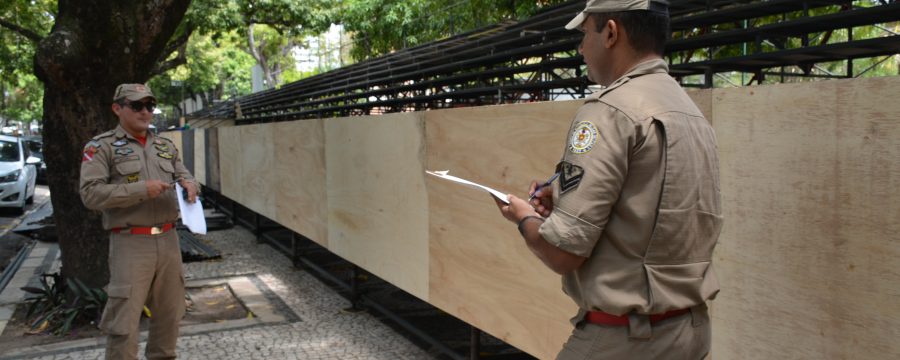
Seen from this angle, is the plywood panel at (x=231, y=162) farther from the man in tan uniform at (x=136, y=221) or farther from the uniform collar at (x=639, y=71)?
the uniform collar at (x=639, y=71)

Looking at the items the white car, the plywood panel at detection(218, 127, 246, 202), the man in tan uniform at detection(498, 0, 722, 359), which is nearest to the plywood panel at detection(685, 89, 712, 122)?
the man in tan uniform at detection(498, 0, 722, 359)

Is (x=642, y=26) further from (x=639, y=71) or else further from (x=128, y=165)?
(x=128, y=165)

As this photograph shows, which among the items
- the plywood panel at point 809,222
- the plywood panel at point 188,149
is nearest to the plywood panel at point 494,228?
the plywood panel at point 809,222

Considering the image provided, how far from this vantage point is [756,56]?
348 cm

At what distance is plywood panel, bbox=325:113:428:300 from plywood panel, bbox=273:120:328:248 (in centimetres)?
25

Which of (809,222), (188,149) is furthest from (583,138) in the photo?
(188,149)

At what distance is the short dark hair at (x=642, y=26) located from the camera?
1899 mm

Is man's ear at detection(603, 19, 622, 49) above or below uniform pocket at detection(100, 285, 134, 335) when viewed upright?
above

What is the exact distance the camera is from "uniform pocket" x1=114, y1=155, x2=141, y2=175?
4.63 meters

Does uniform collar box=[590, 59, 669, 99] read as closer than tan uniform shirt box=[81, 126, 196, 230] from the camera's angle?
Yes

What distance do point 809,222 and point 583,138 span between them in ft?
3.35

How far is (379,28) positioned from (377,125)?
1585 centimetres

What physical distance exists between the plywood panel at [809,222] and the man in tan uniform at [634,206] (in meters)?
0.57

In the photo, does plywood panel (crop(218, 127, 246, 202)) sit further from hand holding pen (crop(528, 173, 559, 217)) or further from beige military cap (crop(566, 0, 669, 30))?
beige military cap (crop(566, 0, 669, 30))
